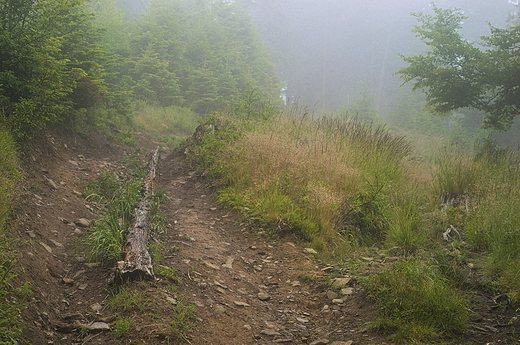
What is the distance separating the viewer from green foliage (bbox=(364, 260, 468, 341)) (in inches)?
113

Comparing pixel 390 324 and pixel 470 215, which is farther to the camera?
pixel 470 215

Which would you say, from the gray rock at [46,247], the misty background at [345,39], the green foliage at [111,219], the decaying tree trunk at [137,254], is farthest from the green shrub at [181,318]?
the misty background at [345,39]

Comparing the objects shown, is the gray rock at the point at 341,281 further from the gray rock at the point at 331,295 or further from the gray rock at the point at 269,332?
the gray rock at the point at 269,332

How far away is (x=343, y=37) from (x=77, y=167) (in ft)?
161

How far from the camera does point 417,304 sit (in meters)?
3.05

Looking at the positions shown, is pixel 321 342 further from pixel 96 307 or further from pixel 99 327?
pixel 96 307

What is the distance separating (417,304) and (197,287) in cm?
211

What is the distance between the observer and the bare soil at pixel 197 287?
9.66ft

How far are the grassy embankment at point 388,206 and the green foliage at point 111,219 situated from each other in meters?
1.69

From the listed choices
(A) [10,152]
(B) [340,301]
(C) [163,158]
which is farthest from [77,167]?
(B) [340,301]

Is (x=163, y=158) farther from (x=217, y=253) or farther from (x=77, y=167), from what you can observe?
(x=217, y=253)

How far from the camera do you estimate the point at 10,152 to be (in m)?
5.07

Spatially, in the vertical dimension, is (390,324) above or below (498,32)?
below

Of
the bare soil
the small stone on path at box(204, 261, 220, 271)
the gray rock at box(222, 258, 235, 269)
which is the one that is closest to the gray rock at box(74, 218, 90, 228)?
the bare soil
